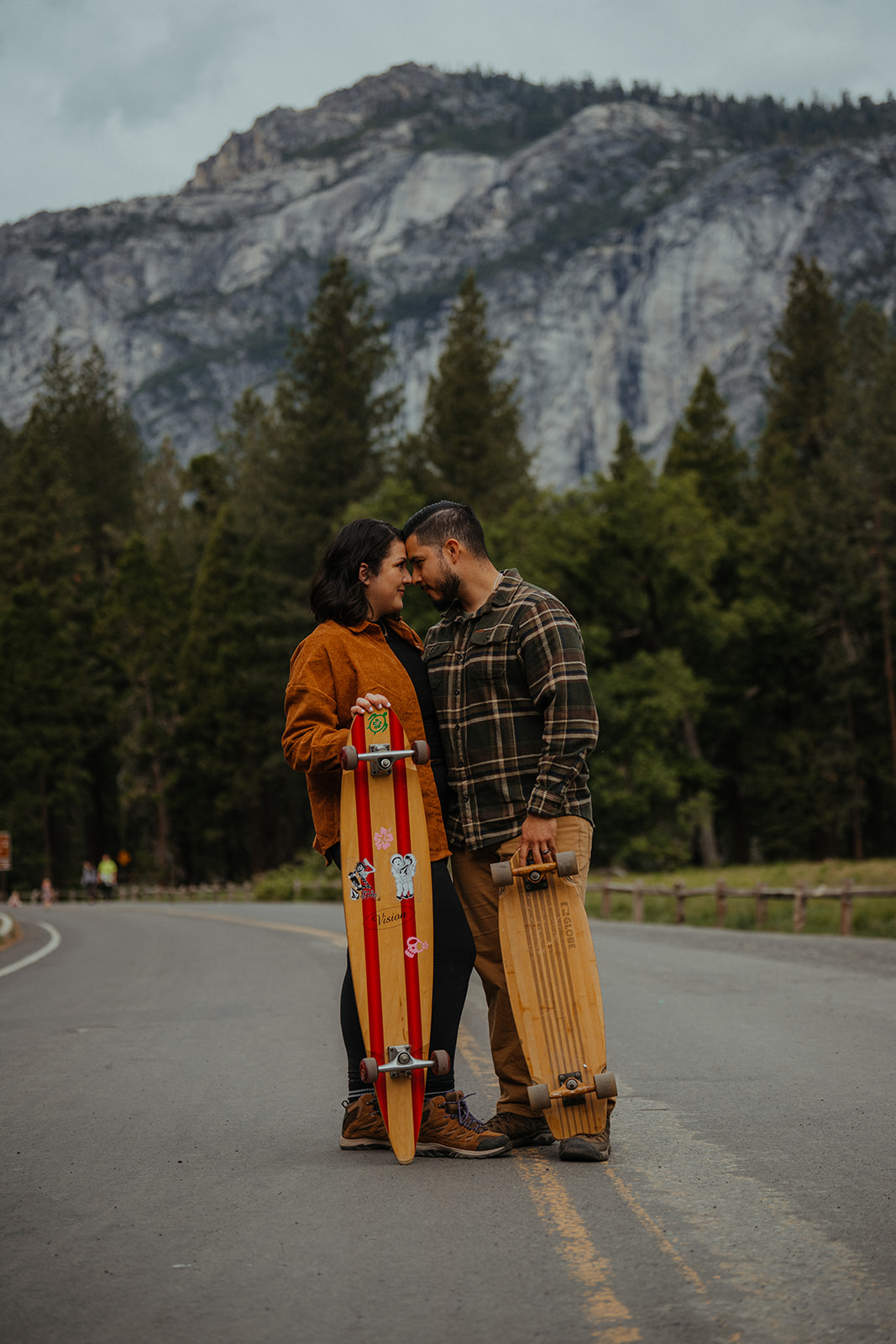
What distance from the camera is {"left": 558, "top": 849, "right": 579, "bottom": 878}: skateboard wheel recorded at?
448 cm

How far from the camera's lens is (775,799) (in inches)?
1939

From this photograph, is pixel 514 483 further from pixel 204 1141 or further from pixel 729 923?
pixel 204 1141

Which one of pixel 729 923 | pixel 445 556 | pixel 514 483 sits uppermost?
pixel 514 483

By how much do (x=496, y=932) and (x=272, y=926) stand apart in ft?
57.6

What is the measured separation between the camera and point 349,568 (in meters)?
4.93

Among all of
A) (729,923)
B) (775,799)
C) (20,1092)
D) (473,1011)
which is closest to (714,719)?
(775,799)

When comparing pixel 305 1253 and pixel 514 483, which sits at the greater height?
pixel 514 483

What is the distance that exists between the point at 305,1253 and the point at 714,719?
45.7m

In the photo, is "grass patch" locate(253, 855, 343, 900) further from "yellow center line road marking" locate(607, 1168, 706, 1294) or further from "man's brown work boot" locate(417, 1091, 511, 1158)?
"yellow center line road marking" locate(607, 1168, 706, 1294)

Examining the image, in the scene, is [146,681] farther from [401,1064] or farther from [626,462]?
[401,1064]

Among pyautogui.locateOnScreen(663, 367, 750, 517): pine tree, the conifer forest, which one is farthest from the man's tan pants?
pyautogui.locateOnScreen(663, 367, 750, 517): pine tree

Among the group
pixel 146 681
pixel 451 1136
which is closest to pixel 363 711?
pixel 451 1136

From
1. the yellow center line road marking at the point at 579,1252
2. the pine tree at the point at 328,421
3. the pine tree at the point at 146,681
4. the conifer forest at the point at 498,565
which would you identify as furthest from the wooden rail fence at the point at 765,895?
the pine tree at the point at 146,681

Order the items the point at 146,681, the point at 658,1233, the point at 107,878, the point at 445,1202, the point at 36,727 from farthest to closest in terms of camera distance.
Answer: the point at 36,727
the point at 146,681
the point at 107,878
the point at 445,1202
the point at 658,1233
